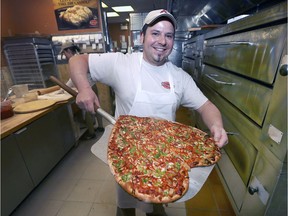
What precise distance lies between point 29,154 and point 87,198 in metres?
0.73

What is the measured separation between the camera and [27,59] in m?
2.73

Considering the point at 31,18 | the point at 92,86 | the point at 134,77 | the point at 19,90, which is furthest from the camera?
the point at 31,18

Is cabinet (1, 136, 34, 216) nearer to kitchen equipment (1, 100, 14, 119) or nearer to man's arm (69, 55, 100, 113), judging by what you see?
kitchen equipment (1, 100, 14, 119)

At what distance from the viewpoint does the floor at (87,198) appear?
1589mm

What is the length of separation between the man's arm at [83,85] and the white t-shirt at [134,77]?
0.19 ft

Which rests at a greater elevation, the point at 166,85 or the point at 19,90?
the point at 166,85

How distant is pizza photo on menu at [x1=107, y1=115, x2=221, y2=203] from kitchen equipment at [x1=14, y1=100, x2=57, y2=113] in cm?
114

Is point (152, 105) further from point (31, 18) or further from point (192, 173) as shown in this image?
point (31, 18)

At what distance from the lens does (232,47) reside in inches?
54.1

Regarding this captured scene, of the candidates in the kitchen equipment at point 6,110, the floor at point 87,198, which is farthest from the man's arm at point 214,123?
the kitchen equipment at point 6,110

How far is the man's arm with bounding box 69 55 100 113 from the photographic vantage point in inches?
41.2

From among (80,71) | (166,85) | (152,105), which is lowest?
(152,105)

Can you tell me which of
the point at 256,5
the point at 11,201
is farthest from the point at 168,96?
the point at 256,5

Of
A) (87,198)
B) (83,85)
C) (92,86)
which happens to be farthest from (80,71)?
(92,86)
